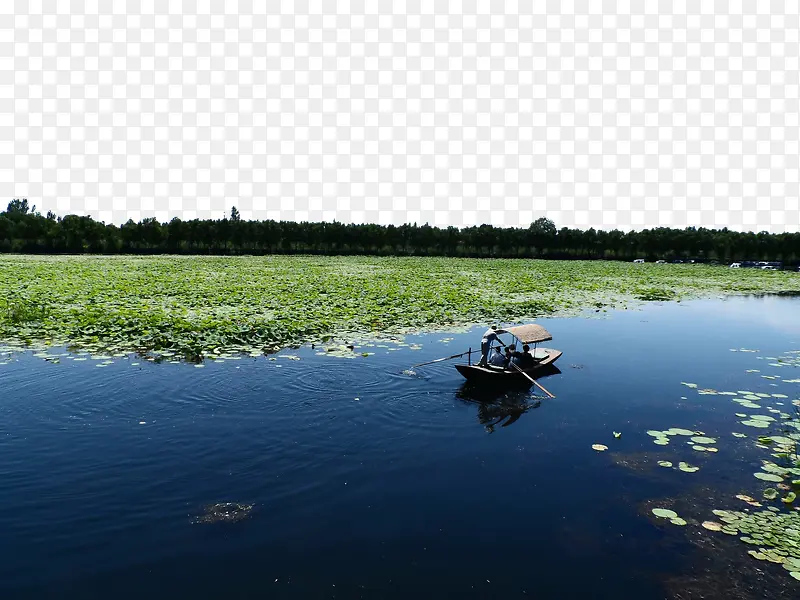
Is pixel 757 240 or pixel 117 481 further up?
pixel 757 240

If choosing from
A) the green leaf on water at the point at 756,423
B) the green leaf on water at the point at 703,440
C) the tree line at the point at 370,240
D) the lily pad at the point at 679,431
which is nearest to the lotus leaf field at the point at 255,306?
the lily pad at the point at 679,431

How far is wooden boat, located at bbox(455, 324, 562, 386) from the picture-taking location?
11508 mm

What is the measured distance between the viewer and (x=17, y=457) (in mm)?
7547

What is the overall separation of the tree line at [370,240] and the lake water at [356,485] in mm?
69472

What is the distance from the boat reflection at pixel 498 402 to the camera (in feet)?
32.6

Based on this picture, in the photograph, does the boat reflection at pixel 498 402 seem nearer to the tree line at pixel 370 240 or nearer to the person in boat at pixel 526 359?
the person in boat at pixel 526 359

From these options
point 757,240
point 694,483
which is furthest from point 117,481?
point 757,240

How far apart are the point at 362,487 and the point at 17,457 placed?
16.8 feet

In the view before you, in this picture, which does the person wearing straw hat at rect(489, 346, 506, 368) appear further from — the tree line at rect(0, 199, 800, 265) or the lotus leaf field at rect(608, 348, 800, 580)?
the tree line at rect(0, 199, 800, 265)

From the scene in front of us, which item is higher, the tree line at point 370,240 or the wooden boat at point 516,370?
the tree line at point 370,240

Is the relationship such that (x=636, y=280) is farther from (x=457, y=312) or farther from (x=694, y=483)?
(x=694, y=483)

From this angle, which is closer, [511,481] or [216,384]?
[511,481]

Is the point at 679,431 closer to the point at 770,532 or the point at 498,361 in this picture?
the point at 770,532

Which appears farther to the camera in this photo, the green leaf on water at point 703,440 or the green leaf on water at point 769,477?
the green leaf on water at point 703,440
